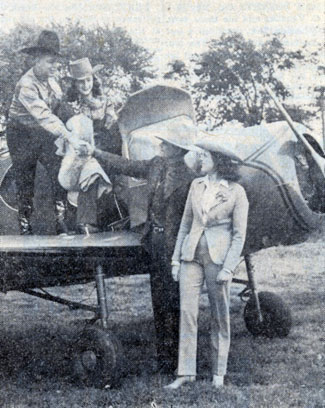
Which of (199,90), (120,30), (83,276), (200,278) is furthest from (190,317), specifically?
(120,30)

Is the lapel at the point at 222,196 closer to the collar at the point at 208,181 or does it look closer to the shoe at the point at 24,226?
the collar at the point at 208,181

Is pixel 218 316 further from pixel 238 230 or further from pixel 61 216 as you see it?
pixel 61 216

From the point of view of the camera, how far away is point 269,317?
7648mm

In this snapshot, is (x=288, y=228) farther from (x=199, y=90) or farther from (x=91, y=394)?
(x=91, y=394)

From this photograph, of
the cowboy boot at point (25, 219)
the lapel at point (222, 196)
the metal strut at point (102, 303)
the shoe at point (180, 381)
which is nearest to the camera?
the lapel at point (222, 196)

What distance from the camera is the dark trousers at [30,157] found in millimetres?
6250

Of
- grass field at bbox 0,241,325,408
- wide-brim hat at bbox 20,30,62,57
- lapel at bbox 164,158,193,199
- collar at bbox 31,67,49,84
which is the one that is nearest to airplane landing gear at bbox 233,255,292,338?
grass field at bbox 0,241,325,408

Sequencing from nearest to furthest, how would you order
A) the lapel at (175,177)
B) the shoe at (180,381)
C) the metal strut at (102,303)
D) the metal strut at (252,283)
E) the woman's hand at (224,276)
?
1. the woman's hand at (224,276)
2. the shoe at (180,381)
3. the lapel at (175,177)
4. the metal strut at (102,303)
5. the metal strut at (252,283)

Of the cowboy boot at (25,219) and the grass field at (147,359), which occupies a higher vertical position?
the cowboy boot at (25,219)

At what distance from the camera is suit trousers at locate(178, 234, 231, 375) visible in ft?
17.5

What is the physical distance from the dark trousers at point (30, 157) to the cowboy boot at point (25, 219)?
0.7 inches

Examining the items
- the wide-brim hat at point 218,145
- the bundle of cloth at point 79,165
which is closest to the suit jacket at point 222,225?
the wide-brim hat at point 218,145

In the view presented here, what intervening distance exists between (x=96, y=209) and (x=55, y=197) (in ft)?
1.53

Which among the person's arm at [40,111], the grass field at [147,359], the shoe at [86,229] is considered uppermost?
the person's arm at [40,111]
